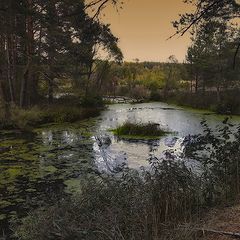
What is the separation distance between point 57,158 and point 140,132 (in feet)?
16.6

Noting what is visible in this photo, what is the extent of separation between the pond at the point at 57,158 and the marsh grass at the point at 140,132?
425 mm

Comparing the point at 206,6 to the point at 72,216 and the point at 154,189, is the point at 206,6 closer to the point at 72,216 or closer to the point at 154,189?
the point at 154,189

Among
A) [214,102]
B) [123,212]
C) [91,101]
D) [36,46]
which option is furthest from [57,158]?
[214,102]

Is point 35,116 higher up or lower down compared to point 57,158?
higher up

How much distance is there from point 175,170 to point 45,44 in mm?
20003

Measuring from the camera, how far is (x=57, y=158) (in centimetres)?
1054

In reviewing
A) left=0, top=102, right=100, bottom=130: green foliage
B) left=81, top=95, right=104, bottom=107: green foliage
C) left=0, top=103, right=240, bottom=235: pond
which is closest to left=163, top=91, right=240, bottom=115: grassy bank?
left=81, top=95, right=104, bottom=107: green foliage

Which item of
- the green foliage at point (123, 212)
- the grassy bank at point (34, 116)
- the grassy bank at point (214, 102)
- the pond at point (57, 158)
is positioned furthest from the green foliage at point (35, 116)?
the green foliage at point (123, 212)

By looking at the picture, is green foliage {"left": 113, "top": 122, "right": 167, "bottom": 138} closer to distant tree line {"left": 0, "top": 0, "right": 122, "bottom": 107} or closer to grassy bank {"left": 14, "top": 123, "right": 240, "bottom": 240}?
distant tree line {"left": 0, "top": 0, "right": 122, "bottom": 107}

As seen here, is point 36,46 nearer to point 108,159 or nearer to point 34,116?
point 34,116

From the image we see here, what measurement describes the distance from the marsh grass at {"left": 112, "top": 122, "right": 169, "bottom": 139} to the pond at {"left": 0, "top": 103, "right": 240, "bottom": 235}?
0.43 meters

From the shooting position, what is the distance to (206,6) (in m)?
7.52

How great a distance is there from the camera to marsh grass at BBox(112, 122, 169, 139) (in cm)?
1469

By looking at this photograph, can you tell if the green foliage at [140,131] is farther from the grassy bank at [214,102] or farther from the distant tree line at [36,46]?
the grassy bank at [214,102]
